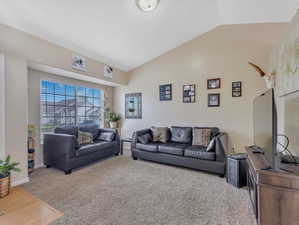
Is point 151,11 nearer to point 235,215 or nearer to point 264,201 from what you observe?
point 264,201

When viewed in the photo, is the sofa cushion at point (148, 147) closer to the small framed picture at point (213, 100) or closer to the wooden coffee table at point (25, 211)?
the small framed picture at point (213, 100)

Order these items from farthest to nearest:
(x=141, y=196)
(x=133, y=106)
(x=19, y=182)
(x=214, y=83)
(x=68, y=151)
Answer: (x=133, y=106) < (x=214, y=83) < (x=68, y=151) < (x=19, y=182) < (x=141, y=196)

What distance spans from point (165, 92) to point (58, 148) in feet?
9.74

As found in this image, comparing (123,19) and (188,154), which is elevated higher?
(123,19)

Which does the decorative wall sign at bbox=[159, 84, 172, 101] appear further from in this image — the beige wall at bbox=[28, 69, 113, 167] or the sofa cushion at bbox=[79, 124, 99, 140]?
the beige wall at bbox=[28, 69, 113, 167]

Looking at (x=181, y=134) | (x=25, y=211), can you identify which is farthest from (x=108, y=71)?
(x=25, y=211)

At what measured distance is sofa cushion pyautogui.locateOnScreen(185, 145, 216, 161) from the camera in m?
2.87

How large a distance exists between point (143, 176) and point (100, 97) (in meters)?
3.21

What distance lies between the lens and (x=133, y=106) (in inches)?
195

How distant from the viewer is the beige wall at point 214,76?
3.31 m

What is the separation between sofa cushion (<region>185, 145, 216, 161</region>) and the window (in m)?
3.15

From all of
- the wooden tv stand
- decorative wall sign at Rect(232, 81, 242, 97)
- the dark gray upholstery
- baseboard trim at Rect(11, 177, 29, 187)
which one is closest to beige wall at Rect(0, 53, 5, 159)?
baseboard trim at Rect(11, 177, 29, 187)

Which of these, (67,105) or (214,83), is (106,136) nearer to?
(67,105)

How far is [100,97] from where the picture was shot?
16.7 ft
